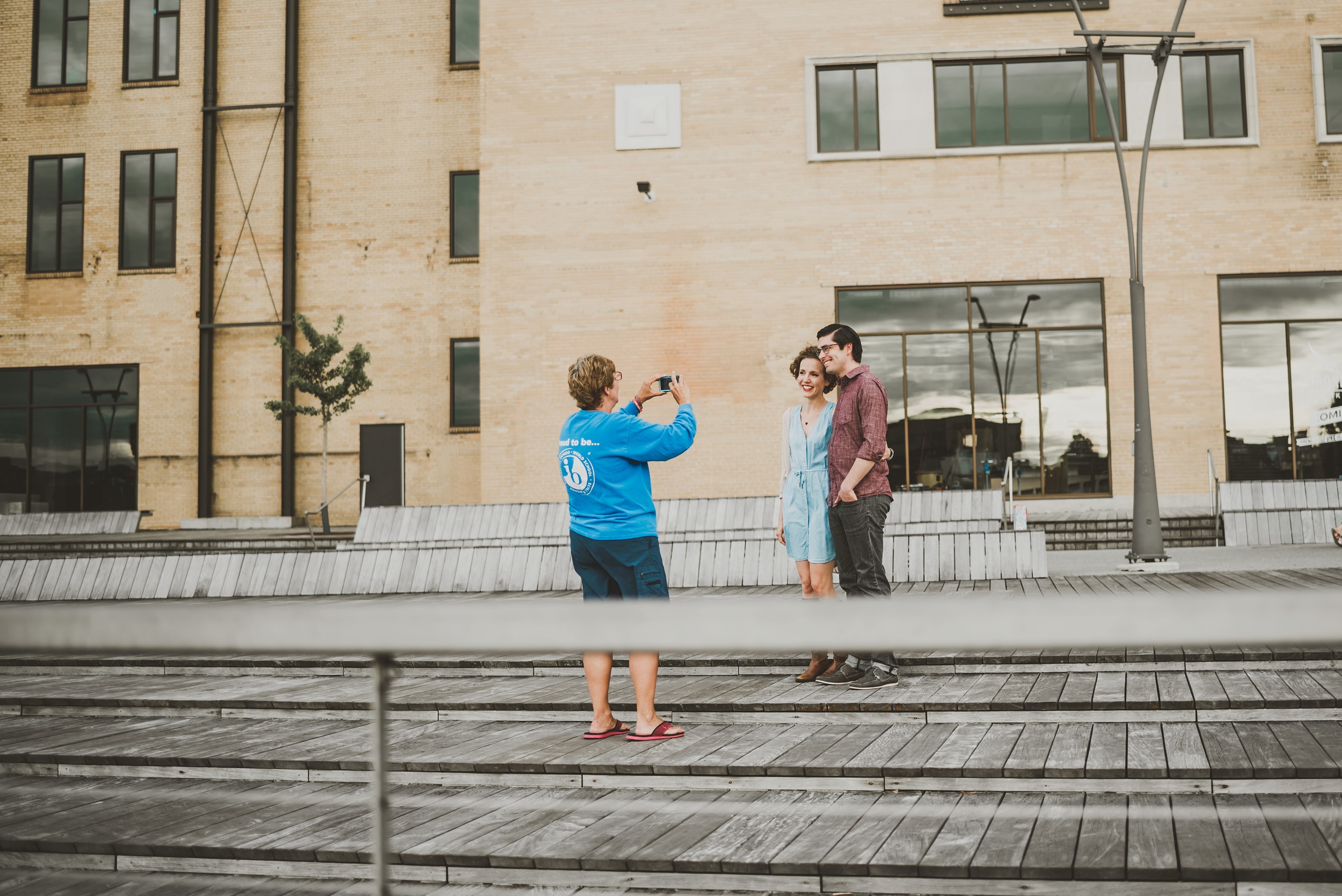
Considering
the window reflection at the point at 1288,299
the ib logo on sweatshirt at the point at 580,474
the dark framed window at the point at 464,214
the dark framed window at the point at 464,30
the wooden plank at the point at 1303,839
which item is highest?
the dark framed window at the point at 464,30

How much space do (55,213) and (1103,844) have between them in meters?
29.1

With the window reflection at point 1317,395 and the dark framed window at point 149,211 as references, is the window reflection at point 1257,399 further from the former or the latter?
the dark framed window at point 149,211

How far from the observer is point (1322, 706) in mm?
5152

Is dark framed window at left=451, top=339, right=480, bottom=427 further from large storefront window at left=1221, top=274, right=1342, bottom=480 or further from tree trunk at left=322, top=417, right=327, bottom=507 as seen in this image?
large storefront window at left=1221, top=274, right=1342, bottom=480

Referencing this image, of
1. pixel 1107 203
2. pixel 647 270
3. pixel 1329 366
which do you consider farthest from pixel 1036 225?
pixel 647 270

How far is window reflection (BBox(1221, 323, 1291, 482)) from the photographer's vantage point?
19688mm

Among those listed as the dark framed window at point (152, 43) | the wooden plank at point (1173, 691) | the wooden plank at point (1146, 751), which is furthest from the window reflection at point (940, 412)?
the dark framed window at point (152, 43)

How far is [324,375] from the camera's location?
75.5 ft

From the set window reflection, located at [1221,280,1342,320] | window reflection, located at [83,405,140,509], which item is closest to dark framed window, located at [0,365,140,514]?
window reflection, located at [83,405,140,509]

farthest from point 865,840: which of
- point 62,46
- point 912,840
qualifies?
point 62,46

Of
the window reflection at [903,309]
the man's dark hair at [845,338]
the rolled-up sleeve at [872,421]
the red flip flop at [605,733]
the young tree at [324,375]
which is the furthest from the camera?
the young tree at [324,375]

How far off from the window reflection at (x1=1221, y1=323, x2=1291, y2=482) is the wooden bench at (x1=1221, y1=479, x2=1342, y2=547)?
2.75 meters

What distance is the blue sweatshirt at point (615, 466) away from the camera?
5.11m

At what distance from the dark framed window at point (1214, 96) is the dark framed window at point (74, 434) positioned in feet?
77.2
